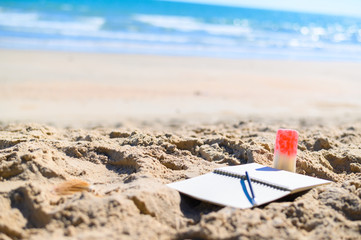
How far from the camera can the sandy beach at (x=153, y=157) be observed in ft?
6.80

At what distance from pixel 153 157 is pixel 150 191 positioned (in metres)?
0.78

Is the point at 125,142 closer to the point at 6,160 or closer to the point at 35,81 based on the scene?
the point at 6,160

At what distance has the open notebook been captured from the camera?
2.40 meters

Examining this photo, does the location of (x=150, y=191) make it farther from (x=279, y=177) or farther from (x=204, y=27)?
→ (x=204, y=27)

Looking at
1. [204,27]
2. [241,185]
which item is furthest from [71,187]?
[204,27]

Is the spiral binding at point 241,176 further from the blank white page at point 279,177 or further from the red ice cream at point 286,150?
the red ice cream at point 286,150

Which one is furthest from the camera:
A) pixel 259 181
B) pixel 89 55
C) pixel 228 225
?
pixel 89 55

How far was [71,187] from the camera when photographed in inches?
98.8

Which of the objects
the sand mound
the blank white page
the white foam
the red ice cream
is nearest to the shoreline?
the sand mound

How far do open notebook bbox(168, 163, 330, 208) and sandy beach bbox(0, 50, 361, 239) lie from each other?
7 centimetres

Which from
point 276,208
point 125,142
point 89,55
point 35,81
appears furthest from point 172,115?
point 89,55

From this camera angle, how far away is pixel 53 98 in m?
6.61

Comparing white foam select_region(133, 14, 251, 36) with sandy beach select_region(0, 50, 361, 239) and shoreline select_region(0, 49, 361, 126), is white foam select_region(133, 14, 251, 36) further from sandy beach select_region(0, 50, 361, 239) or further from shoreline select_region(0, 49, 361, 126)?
sandy beach select_region(0, 50, 361, 239)

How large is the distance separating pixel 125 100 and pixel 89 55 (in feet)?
13.4
